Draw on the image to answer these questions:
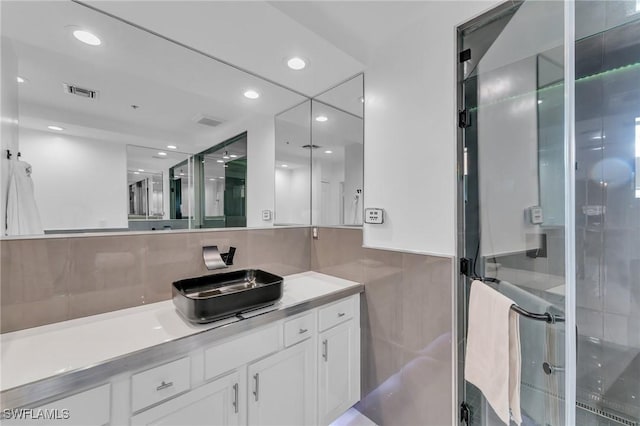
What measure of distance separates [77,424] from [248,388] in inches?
26.0

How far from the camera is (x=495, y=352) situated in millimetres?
1219

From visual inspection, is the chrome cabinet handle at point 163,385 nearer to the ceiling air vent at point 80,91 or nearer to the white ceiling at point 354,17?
the ceiling air vent at point 80,91

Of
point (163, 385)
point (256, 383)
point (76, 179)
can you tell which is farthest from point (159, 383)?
point (76, 179)

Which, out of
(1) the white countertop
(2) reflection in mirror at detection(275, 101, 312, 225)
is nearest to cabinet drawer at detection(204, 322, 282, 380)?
(1) the white countertop

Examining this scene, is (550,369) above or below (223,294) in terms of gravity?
below

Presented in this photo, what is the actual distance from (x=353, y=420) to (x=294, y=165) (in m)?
2.23

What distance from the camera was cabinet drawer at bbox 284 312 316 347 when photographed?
1.50 m

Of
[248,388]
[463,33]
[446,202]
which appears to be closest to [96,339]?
[248,388]

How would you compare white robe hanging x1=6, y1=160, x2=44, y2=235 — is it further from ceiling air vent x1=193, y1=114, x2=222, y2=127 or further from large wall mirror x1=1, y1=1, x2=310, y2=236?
ceiling air vent x1=193, y1=114, x2=222, y2=127

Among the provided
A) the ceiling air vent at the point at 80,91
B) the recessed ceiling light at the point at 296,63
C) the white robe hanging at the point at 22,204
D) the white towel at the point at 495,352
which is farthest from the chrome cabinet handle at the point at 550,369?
the ceiling air vent at the point at 80,91

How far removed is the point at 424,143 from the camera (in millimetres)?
1591

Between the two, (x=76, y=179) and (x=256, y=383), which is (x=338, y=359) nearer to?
(x=256, y=383)

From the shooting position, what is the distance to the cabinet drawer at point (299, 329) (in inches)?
59.0

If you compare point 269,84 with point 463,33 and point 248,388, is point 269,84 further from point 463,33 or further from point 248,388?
point 248,388
